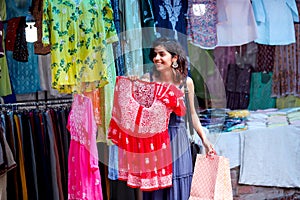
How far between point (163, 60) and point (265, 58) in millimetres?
1926

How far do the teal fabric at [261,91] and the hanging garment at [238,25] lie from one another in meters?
0.82

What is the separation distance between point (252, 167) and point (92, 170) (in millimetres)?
1797

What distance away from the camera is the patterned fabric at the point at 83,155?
3641 mm

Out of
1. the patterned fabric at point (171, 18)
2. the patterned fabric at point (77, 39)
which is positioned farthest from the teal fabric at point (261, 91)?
the patterned fabric at point (77, 39)

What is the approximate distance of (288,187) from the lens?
4.85 meters

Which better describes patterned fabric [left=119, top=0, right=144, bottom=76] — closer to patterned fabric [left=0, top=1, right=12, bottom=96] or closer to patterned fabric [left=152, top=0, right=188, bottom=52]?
patterned fabric [left=152, top=0, right=188, bottom=52]

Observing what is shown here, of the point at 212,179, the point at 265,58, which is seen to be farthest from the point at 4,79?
the point at 265,58

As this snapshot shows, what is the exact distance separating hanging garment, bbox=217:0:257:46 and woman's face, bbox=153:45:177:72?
108 cm

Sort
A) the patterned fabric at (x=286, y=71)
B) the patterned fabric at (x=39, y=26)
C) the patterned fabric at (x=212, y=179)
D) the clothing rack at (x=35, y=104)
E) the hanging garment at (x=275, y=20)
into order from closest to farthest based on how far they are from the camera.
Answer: the patterned fabric at (x=212, y=179) < the clothing rack at (x=35, y=104) < the patterned fabric at (x=39, y=26) < the hanging garment at (x=275, y=20) < the patterned fabric at (x=286, y=71)

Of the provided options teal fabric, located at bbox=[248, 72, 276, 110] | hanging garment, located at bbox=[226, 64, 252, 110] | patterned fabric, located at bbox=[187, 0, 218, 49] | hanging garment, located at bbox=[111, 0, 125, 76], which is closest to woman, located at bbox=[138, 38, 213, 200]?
hanging garment, located at bbox=[111, 0, 125, 76]

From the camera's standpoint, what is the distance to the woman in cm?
347

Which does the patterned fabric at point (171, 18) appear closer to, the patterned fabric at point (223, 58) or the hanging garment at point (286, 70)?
the patterned fabric at point (223, 58)

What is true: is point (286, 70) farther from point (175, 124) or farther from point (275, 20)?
point (175, 124)

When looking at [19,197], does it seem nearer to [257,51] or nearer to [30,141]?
[30,141]
